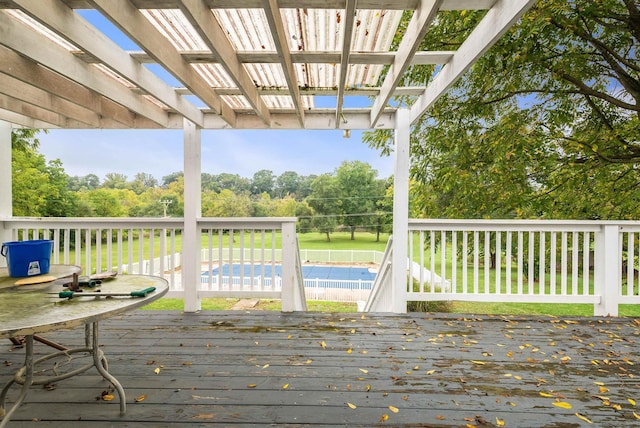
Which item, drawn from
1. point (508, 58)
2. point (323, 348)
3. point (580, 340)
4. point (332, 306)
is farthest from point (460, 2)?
point (332, 306)

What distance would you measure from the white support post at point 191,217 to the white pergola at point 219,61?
0.5 inches

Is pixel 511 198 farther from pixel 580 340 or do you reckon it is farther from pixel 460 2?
pixel 460 2

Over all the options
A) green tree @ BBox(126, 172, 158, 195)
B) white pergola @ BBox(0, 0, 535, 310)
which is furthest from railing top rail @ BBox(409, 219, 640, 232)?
green tree @ BBox(126, 172, 158, 195)

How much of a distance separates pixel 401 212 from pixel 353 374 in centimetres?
183

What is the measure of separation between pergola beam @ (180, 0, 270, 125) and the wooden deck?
2.04 metres

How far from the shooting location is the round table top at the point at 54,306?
1.07 m

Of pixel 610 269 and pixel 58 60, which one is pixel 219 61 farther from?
pixel 610 269

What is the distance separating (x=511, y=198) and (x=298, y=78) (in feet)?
15.2

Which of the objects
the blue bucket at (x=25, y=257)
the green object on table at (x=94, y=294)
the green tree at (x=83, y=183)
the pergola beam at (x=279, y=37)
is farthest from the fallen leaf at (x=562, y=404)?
the green tree at (x=83, y=183)

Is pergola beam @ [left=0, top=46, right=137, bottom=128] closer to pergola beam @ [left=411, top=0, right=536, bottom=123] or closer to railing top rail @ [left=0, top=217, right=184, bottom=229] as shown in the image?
railing top rail @ [left=0, top=217, right=184, bottom=229]

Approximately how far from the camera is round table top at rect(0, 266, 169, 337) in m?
1.07

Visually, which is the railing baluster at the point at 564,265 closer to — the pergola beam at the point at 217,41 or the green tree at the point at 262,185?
the pergola beam at the point at 217,41

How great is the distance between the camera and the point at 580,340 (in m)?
2.65

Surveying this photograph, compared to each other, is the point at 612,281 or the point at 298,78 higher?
the point at 298,78
